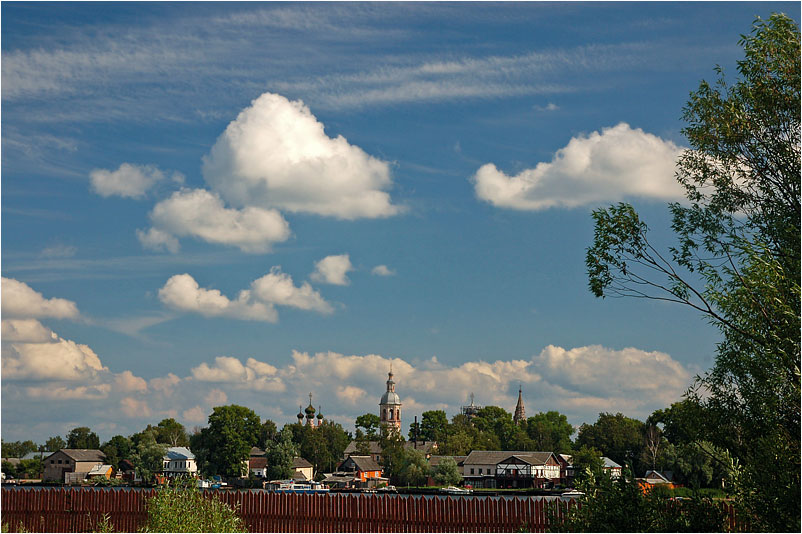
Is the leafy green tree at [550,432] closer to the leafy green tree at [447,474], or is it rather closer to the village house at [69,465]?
the leafy green tree at [447,474]

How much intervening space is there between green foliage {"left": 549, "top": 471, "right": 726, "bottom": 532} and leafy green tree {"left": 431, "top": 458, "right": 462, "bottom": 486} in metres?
70.6

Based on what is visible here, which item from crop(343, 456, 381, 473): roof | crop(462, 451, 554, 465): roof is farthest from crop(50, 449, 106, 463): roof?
crop(462, 451, 554, 465): roof

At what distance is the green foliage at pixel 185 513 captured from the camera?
15227 mm

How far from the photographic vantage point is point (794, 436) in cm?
1361

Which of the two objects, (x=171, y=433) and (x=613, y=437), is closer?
(x=613, y=437)

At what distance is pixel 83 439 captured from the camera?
321ft

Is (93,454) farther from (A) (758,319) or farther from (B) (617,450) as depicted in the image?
(A) (758,319)

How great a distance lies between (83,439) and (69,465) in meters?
8.12

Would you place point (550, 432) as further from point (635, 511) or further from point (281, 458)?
point (635, 511)

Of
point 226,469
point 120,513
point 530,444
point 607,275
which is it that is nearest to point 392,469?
point 226,469

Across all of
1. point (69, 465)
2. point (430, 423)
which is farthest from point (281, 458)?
point (430, 423)

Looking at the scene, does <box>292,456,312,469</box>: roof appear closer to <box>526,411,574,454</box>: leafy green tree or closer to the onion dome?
<box>526,411,574,454</box>: leafy green tree

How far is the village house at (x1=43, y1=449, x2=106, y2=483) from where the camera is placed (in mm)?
89100

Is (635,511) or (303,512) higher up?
(635,511)
